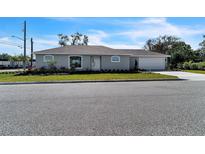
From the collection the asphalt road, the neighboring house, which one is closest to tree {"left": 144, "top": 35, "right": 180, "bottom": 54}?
the neighboring house

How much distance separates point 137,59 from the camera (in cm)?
2983

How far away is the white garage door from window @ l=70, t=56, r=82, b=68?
10.2 metres

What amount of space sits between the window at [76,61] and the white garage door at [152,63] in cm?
1022

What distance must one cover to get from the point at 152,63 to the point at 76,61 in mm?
12518

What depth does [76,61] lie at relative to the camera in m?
23.9

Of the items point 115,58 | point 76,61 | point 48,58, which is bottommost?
point 76,61

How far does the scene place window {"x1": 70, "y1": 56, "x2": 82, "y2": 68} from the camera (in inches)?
934

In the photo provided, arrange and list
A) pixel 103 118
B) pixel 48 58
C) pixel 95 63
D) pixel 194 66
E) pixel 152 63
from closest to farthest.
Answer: pixel 103 118 < pixel 48 58 < pixel 95 63 < pixel 152 63 < pixel 194 66

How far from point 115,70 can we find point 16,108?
1878 centimetres

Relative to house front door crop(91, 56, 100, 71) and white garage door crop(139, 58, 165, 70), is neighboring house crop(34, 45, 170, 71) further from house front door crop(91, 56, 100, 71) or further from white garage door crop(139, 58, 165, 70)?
white garage door crop(139, 58, 165, 70)

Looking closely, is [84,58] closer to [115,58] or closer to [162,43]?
[115,58]

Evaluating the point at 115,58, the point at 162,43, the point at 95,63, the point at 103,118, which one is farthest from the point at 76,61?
the point at 162,43

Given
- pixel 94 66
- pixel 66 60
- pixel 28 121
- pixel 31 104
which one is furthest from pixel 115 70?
pixel 28 121
